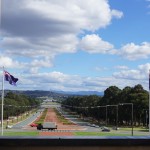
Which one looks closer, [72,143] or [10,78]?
[72,143]

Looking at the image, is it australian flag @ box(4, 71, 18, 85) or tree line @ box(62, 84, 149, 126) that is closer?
australian flag @ box(4, 71, 18, 85)

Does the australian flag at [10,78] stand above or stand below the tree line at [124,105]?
above

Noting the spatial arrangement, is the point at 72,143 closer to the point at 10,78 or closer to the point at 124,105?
the point at 10,78

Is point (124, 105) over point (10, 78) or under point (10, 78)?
under

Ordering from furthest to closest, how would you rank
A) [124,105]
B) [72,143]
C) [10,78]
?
[124,105] → [10,78] → [72,143]

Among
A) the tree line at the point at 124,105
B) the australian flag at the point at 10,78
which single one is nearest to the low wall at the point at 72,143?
the australian flag at the point at 10,78

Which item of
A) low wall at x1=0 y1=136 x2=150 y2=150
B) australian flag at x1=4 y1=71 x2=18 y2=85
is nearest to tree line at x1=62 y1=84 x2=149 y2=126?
australian flag at x1=4 y1=71 x2=18 y2=85

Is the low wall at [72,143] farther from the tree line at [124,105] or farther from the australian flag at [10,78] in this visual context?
the tree line at [124,105]

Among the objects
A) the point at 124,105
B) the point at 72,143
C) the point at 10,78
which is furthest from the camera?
the point at 124,105

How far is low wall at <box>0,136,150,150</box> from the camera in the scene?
5.32 m

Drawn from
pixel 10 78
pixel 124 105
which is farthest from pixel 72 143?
pixel 124 105

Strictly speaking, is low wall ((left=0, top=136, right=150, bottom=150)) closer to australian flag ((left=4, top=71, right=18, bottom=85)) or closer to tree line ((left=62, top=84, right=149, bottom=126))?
australian flag ((left=4, top=71, right=18, bottom=85))

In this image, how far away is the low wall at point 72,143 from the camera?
532 cm

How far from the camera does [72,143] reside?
535cm
